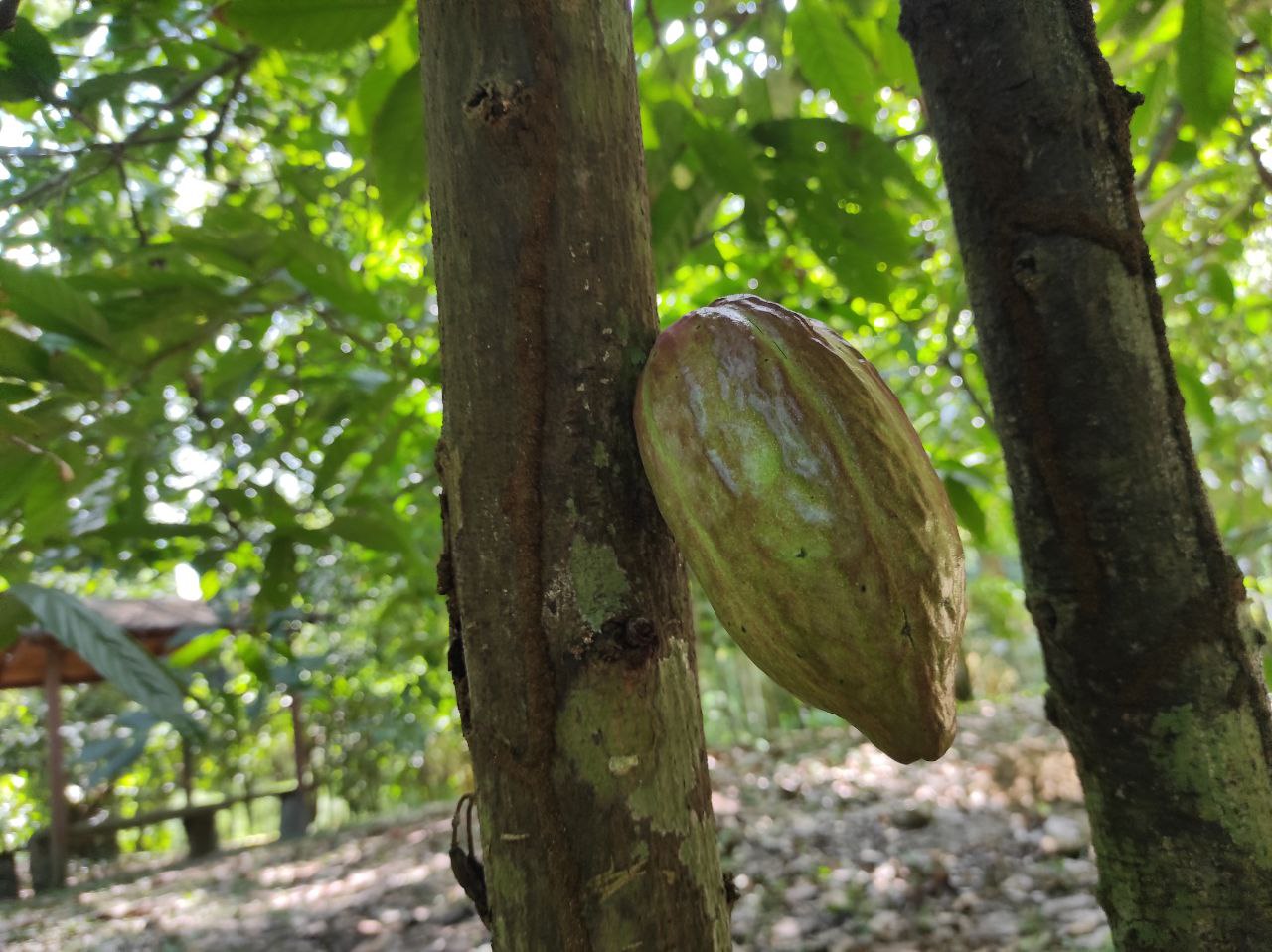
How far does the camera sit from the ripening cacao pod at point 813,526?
0.63m

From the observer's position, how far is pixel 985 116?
0.92 m

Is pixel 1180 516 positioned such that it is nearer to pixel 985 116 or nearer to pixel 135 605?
pixel 985 116

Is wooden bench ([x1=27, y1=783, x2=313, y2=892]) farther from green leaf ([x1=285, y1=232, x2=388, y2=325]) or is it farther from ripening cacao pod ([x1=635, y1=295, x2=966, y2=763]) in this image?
ripening cacao pod ([x1=635, y1=295, x2=966, y2=763])

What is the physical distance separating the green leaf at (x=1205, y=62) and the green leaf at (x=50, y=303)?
1488mm

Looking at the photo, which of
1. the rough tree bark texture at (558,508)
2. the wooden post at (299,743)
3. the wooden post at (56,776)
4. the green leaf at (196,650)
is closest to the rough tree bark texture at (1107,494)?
the rough tree bark texture at (558,508)

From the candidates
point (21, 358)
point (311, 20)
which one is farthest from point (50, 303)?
point (311, 20)

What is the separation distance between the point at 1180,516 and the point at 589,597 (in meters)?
0.56

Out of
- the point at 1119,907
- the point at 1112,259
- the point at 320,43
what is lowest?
the point at 1119,907

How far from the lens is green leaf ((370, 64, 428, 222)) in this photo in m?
1.21

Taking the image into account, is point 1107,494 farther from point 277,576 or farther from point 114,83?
point 114,83

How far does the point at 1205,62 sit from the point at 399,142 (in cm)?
111

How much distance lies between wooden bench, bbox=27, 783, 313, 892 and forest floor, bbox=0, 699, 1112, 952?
147 centimetres

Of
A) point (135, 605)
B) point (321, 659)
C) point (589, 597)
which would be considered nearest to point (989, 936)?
point (589, 597)

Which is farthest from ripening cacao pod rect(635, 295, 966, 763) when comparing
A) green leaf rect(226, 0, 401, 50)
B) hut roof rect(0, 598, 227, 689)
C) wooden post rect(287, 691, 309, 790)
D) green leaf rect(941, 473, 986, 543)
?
wooden post rect(287, 691, 309, 790)
